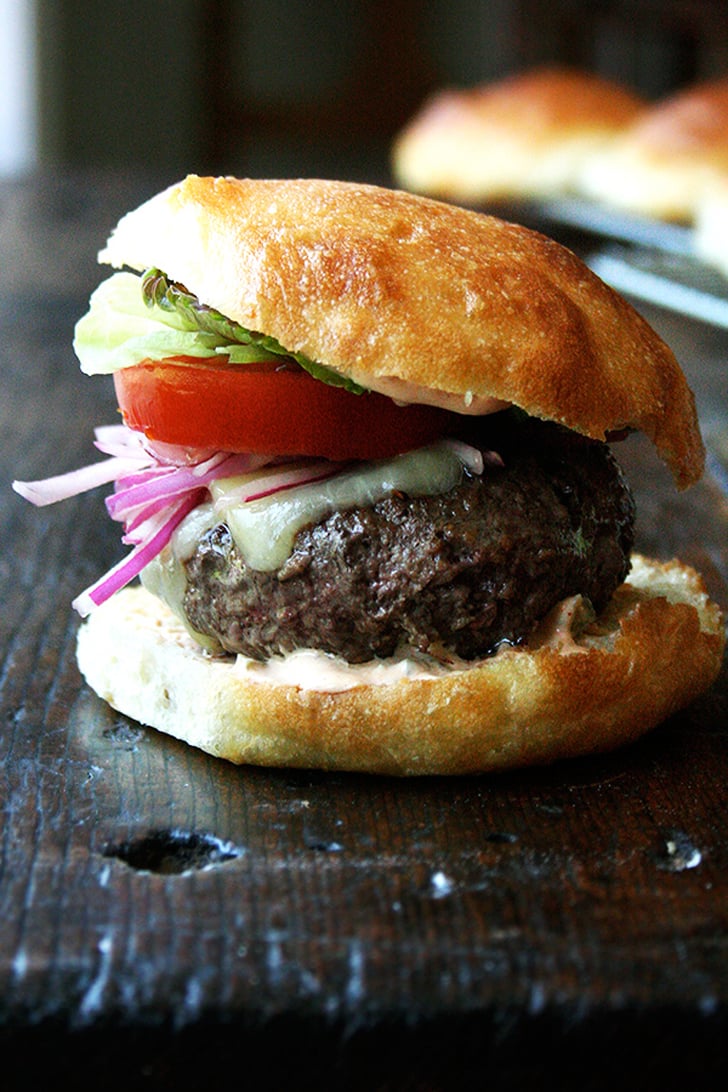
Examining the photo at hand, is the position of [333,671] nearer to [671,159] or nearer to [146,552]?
[146,552]

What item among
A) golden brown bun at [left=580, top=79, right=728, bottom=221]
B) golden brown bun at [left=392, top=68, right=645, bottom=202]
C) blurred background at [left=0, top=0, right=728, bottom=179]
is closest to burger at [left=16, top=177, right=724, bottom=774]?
golden brown bun at [left=580, top=79, right=728, bottom=221]

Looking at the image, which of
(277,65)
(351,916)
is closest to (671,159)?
(351,916)

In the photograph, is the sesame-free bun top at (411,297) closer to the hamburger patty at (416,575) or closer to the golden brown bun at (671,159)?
the hamburger patty at (416,575)

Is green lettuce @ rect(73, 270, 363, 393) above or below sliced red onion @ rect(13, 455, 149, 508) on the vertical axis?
above

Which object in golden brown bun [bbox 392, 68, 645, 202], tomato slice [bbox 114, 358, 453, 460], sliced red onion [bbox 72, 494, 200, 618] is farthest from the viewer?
golden brown bun [bbox 392, 68, 645, 202]

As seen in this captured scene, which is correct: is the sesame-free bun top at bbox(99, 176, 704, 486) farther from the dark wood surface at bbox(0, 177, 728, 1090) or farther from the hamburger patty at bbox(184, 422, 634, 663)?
the dark wood surface at bbox(0, 177, 728, 1090)

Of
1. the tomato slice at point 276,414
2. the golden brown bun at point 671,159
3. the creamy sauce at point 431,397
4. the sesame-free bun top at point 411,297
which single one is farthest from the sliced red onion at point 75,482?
the golden brown bun at point 671,159

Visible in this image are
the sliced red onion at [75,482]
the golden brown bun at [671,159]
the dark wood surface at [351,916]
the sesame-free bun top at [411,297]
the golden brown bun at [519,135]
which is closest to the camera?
the dark wood surface at [351,916]
